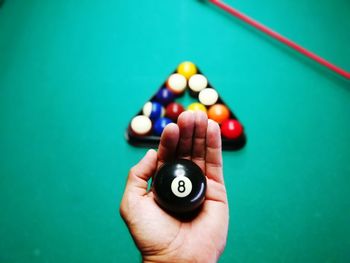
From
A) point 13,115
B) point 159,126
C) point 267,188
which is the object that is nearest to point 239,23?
point 159,126

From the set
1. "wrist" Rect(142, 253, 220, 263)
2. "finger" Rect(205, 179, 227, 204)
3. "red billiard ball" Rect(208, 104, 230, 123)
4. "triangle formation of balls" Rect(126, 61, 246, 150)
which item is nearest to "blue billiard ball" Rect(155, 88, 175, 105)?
"triangle formation of balls" Rect(126, 61, 246, 150)

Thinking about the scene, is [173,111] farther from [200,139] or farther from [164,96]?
[200,139]

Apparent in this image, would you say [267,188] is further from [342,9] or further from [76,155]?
[342,9]

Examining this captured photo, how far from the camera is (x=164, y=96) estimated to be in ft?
5.33

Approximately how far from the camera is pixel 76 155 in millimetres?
1489

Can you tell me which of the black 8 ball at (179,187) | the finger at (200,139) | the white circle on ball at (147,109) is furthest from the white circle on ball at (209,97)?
the black 8 ball at (179,187)

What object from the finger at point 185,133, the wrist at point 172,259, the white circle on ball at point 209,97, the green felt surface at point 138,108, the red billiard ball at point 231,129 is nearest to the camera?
the wrist at point 172,259

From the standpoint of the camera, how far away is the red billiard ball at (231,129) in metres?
1.50

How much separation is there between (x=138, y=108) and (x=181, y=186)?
0.74 metres

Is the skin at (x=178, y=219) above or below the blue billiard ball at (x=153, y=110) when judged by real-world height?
below

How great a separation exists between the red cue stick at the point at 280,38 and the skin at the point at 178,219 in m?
0.97

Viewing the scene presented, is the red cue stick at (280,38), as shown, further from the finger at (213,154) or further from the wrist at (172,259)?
the wrist at (172,259)

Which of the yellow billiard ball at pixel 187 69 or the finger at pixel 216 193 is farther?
the yellow billiard ball at pixel 187 69

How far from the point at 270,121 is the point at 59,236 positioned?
1106 millimetres
